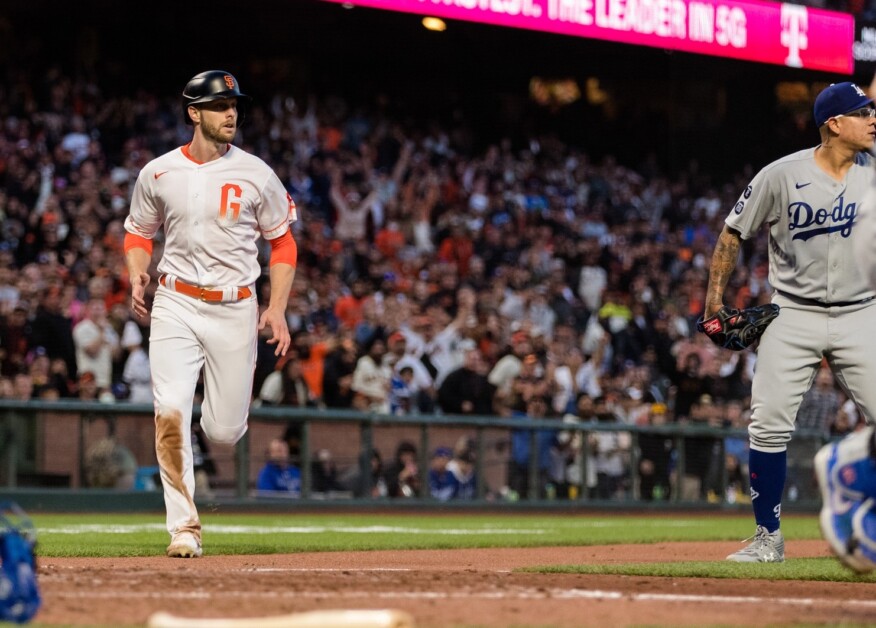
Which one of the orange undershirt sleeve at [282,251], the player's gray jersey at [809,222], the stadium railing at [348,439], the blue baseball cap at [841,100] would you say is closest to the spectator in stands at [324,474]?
the stadium railing at [348,439]

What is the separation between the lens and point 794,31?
21.3 metres

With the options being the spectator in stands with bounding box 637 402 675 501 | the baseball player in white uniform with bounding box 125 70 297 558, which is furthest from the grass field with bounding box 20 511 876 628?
the spectator in stands with bounding box 637 402 675 501

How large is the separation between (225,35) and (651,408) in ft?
33.3

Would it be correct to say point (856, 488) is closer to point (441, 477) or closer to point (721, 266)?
point (721, 266)

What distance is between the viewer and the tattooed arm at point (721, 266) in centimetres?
718

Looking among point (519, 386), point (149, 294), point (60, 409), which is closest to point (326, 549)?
point (60, 409)

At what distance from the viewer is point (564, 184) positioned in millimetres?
23406

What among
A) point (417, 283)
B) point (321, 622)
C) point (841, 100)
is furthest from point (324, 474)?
point (321, 622)

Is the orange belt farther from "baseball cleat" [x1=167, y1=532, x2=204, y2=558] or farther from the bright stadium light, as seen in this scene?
the bright stadium light

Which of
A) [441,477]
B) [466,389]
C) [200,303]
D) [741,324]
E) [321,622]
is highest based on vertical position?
[200,303]

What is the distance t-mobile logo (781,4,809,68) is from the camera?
69.5 feet

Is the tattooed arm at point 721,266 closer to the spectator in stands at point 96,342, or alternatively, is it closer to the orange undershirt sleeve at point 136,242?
the orange undershirt sleeve at point 136,242

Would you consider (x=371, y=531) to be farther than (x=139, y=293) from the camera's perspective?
Yes

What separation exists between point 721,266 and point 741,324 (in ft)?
1.12
